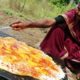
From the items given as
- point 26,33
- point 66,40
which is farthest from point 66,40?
point 26,33

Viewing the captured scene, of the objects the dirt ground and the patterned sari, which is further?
the dirt ground

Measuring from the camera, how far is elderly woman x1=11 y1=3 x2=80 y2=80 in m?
4.97

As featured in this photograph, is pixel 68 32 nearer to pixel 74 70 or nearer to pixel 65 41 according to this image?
pixel 65 41

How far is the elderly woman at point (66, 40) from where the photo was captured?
4969mm

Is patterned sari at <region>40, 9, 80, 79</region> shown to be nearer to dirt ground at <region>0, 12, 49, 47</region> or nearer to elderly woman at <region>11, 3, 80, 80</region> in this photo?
elderly woman at <region>11, 3, 80, 80</region>

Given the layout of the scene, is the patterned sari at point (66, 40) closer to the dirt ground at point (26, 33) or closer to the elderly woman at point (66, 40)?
the elderly woman at point (66, 40)

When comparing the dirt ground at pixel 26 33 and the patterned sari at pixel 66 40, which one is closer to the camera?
the patterned sari at pixel 66 40

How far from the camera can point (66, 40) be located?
17.0ft

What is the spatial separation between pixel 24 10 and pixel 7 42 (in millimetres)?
5044

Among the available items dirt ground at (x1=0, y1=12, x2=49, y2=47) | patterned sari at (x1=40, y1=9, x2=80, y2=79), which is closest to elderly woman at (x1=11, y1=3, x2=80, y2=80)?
patterned sari at (x1=40, y1=9, x2=80, y2=79)

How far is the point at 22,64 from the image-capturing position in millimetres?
3754

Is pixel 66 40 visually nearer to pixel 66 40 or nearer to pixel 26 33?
pixel 66 40

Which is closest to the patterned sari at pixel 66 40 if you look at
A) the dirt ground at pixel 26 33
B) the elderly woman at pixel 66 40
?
the elderly woman at pixel 66 40

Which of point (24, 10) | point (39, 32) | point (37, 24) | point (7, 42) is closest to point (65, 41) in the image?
point (37, 24)
